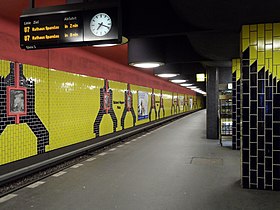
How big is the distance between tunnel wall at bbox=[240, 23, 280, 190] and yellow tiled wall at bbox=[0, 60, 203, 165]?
12.8ft

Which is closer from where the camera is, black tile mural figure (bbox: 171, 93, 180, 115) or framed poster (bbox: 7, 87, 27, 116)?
framed poster (bbox: 7, 87, 27, 116)

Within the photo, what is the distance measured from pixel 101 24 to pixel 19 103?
244 cm

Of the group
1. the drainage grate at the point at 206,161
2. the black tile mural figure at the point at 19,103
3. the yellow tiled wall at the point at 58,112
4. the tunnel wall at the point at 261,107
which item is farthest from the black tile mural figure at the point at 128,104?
the tunnel wall at the point at 261,107

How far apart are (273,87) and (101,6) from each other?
2.75m

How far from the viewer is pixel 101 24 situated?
11.6ft

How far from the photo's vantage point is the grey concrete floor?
3.39m

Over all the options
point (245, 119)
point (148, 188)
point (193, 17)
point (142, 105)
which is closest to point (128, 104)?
point (142, 105)

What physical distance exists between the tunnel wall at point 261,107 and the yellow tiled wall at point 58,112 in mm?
3899

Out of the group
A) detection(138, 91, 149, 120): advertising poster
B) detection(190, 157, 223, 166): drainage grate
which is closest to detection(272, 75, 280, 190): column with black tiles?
detection(190, 157, 223, 166): drainage grate

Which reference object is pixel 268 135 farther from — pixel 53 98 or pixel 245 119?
pixel 53 98

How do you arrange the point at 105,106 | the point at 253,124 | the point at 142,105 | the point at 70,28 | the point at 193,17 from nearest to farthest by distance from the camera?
the point at 193,17
the point at 70,28
the point at 253,124
the point at 105,106
the point at 142,105

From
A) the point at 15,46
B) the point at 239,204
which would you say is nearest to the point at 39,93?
the point at 15,46

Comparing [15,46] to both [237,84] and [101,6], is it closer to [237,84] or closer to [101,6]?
[101,6]

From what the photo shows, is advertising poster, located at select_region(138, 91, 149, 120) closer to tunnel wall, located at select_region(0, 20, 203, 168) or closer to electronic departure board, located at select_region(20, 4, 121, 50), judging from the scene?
tunnel wall, located at select_region(0, 20, 203, 168)
